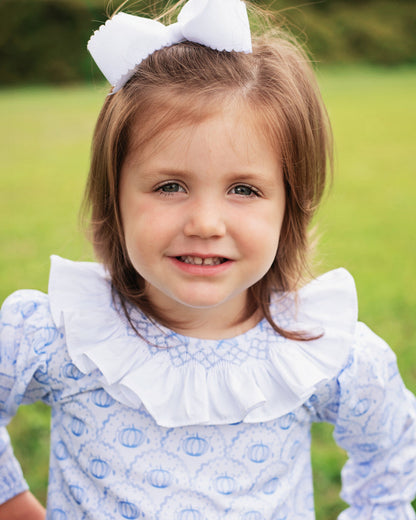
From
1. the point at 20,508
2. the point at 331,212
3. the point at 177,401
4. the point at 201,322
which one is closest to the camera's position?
the point at 177,401

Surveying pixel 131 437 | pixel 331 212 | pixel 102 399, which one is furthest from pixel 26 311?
pixel 331 212

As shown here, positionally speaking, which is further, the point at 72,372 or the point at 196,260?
the point at 72,372

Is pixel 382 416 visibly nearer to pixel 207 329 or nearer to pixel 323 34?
pixel 207 329

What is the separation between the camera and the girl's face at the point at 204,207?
4.26 feet

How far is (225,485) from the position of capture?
148 cm

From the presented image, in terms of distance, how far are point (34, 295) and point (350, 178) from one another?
6.25 meters

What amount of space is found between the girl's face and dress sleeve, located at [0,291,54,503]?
294 millimetres

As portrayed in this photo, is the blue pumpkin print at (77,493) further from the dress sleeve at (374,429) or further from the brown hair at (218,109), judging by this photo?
the dress sleeve at (374,429)

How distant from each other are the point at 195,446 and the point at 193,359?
195mm

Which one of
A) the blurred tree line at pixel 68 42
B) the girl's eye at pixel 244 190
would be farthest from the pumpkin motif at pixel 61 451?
the blurred tree line at pixel 68 42

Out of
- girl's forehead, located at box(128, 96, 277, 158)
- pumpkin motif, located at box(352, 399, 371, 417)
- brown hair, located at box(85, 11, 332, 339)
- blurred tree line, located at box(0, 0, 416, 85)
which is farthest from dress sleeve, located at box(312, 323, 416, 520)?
blurred tree line, located at box(0, 0, 416, 85)

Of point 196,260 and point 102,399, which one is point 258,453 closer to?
point 102,399

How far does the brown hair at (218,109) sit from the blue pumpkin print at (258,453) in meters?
0.27

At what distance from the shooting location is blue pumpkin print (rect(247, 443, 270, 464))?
150 centimetres
